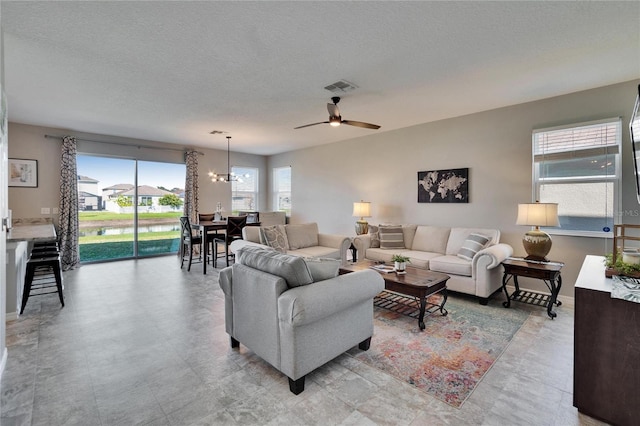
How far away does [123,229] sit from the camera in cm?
636

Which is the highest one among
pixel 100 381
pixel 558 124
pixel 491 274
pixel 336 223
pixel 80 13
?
pixel 80 13

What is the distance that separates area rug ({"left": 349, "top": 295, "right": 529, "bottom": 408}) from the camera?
6.89 feet

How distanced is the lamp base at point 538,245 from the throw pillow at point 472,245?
0.49m

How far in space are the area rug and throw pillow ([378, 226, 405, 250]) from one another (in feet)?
4.69

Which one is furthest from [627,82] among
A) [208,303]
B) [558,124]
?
[208,303]

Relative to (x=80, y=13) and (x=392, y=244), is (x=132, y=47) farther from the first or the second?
(x=392, y=244)

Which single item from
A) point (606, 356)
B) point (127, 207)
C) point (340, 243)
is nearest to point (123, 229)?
point (127, 207)

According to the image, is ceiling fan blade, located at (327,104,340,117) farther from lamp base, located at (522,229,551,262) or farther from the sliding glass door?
the sliding glass door

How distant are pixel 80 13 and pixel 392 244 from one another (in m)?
4.47

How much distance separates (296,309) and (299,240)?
324 centimetres

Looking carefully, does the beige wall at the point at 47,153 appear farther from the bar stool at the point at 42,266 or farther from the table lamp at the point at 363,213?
Answer: the table lamp at the point at 363,213

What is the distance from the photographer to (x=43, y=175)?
538cm

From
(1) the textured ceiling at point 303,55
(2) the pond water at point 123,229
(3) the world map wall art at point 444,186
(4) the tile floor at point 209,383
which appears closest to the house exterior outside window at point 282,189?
(2) the pond water at point 123,229

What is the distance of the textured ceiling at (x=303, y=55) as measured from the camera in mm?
2104
